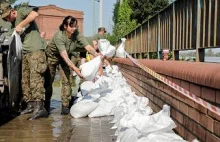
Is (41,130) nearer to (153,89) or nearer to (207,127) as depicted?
(153,89)

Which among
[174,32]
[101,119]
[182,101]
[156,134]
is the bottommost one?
[101,119]

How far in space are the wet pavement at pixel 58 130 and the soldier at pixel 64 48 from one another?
520 mm

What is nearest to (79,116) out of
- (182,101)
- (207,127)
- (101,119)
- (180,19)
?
(101,119)

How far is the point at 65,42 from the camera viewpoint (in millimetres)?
6770

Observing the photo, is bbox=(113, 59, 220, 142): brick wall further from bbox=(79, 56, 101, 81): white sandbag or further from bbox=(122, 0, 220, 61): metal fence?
bbox=(79, 56, 101, 81): white sandbag

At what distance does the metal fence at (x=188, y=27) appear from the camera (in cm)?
415

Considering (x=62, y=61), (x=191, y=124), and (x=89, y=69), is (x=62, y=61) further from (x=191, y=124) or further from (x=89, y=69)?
(x=191, y=124)

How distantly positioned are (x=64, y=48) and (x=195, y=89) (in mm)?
3670

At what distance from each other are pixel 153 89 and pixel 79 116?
5.63 ft

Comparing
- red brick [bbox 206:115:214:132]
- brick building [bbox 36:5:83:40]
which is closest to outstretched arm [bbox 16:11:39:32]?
red brick [bbox 206:115:214:132]

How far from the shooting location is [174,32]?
19.7ft

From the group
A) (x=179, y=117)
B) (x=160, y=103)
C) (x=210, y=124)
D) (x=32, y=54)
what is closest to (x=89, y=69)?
(x=32, y=54)

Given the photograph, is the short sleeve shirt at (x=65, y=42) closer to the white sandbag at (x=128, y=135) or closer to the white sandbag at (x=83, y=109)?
the white sandbag at (x=83, y=109)

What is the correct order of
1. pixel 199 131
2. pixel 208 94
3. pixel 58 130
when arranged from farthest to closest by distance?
pixel 58 130 < pixel 199 131 < pixel 208 94
